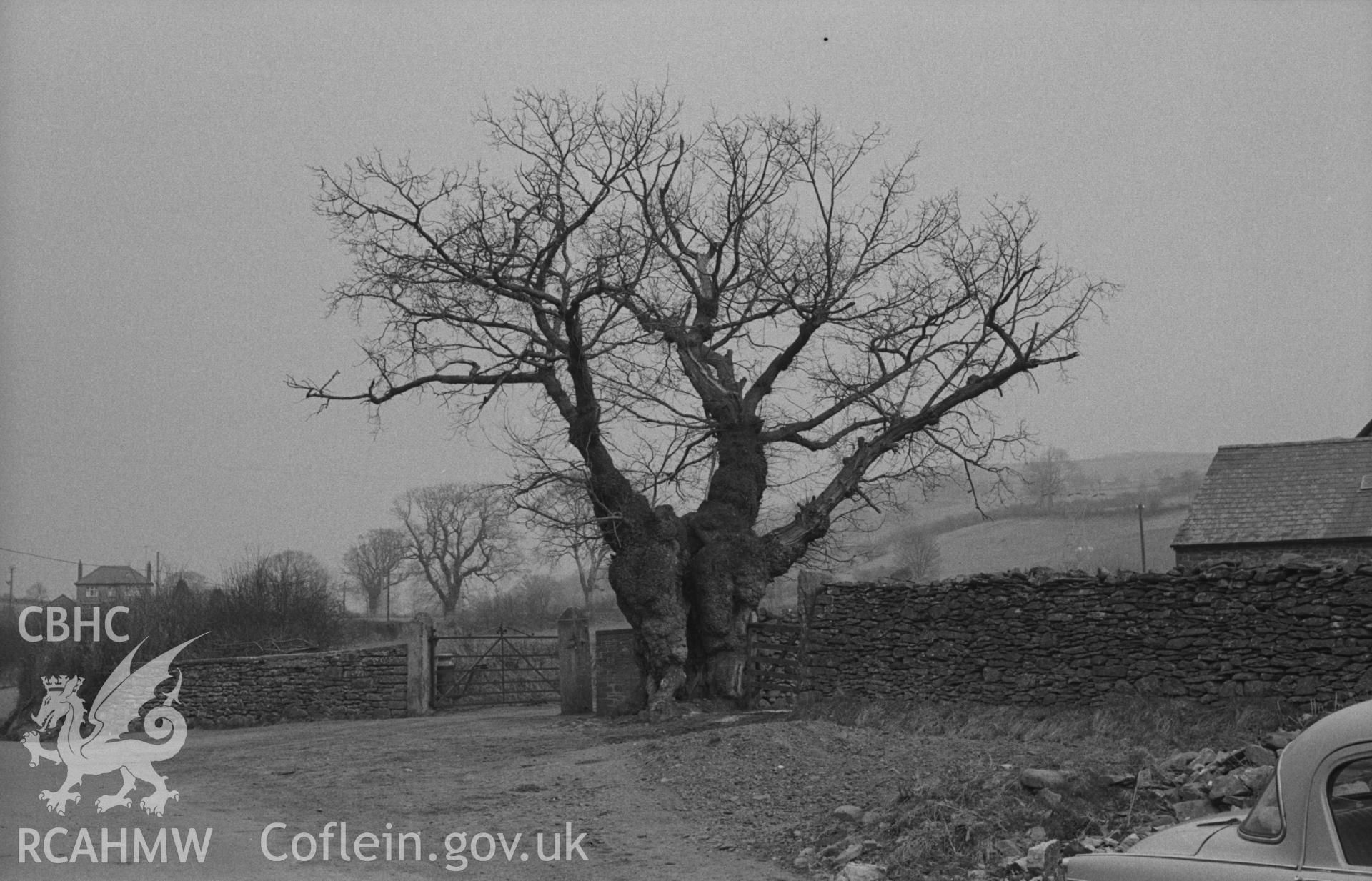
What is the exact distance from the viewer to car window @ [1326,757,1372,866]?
4.48 meters

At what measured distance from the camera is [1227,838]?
5031 mm

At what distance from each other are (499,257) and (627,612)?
635 cm

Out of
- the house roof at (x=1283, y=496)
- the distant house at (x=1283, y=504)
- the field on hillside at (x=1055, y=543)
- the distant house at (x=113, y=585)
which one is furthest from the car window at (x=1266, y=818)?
the field on hillside at (x=1055, y=543)

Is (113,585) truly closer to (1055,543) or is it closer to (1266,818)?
(1266,818)

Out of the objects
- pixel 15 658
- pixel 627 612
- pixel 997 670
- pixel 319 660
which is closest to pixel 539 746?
pixel 627 612

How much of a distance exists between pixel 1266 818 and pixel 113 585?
39993mm

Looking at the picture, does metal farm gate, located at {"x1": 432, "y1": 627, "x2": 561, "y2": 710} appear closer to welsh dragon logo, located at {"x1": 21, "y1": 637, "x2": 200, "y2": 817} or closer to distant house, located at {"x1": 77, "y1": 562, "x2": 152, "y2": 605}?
welsh dragon logo, located at {"x1": 21, "y1": 637, "x2": 200, "y2": 817}

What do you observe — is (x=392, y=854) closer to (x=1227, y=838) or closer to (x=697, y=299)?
(x=1227, y=838)

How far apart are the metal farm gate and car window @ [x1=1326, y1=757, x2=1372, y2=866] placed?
21795 mm

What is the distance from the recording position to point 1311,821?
4.59 m

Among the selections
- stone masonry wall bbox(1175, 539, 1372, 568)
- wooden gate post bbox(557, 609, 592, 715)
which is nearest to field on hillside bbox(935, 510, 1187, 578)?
stone masonry wall bbox(1175, 539, 1372, 568)

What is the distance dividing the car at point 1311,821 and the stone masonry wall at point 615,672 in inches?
649

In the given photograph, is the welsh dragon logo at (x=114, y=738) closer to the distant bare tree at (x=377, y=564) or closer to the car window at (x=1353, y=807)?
the car window at (x=1353, y=807)

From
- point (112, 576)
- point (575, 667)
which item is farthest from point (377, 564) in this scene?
point (575, 667)
